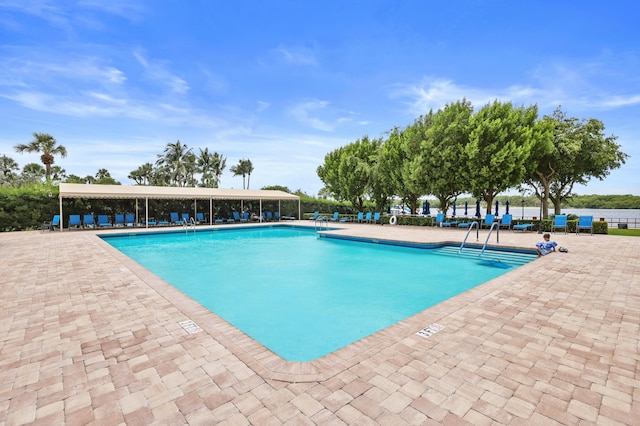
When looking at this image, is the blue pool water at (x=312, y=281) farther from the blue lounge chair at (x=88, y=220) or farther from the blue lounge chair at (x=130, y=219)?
the blue lounge chair at (x=130, y=219)

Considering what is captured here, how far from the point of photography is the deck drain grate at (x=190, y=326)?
11.7ft

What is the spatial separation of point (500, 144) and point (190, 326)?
18294 mm

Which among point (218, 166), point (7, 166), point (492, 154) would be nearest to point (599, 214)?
point (492, 154)

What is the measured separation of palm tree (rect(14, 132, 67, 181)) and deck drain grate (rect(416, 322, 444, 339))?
37140 mm

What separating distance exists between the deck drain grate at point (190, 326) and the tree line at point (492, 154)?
56.0 ft

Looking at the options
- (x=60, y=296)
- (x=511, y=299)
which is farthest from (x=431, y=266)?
(x=60, y=296)

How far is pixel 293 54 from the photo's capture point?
58.6 feet

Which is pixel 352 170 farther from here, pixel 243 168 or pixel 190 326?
pixel 243 168

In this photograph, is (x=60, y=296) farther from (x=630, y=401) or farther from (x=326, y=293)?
(x=630, y=401)

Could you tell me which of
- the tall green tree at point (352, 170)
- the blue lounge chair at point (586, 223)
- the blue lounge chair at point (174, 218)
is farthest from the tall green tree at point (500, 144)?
the blue lounge chair at point (174, 218)

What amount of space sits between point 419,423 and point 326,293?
505cm

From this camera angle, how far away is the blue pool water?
5.11m

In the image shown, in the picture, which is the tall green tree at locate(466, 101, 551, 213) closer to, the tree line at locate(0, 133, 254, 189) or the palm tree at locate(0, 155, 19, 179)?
the tree line at locate(0, 133, 254, 189)

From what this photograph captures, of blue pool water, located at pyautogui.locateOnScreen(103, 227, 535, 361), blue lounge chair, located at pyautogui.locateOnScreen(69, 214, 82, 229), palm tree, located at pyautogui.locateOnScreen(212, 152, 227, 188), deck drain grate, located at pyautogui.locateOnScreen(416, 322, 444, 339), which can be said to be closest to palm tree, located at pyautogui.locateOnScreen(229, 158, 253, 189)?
palm tree, located at pyautogui.locateOnScreen(212, 152, 227, 188)
